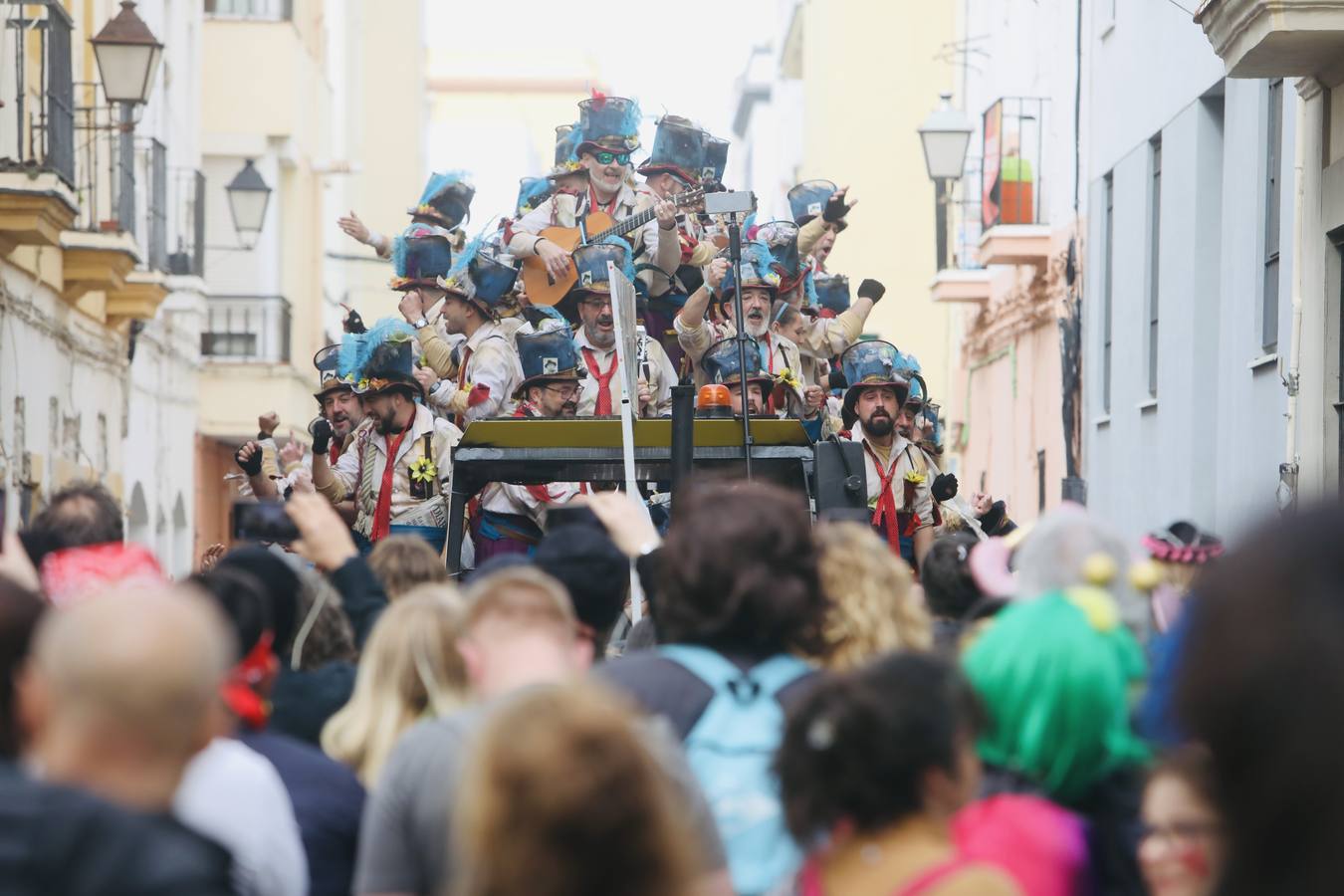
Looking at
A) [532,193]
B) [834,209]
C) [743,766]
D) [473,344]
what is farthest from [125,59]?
[743,766]

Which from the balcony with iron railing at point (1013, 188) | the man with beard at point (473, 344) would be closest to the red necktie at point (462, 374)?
the man with beard at point (473, 344)

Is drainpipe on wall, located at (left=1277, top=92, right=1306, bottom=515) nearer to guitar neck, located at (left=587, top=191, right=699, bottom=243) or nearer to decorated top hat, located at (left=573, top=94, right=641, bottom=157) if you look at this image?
guitar neck, located at (left=587, top=191, right=699, bottom=243)

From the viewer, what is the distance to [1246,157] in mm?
17062

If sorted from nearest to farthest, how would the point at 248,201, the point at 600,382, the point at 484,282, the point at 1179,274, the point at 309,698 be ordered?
the point at 309,698
the point at 600,382
the point at 484,282
the point at 1179,274
the point at 248,201

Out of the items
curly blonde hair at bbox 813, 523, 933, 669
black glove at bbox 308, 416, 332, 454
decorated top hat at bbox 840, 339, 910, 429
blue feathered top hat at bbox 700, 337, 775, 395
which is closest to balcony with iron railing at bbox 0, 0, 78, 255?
black glove at bbox 308, 416, 332, 454

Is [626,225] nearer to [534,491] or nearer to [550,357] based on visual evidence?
[550,357]

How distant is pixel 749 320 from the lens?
14.1 metres

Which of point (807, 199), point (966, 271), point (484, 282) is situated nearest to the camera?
point (484, 282)

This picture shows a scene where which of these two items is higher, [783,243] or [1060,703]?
[783,243]

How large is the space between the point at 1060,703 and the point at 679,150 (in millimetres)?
12054

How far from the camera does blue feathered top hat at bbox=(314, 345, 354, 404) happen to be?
1427 centimetres

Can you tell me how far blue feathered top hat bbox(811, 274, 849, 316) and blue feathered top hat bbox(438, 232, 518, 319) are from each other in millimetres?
3027

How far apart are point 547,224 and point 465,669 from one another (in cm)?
1035

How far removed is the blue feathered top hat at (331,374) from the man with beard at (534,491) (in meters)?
1.45
